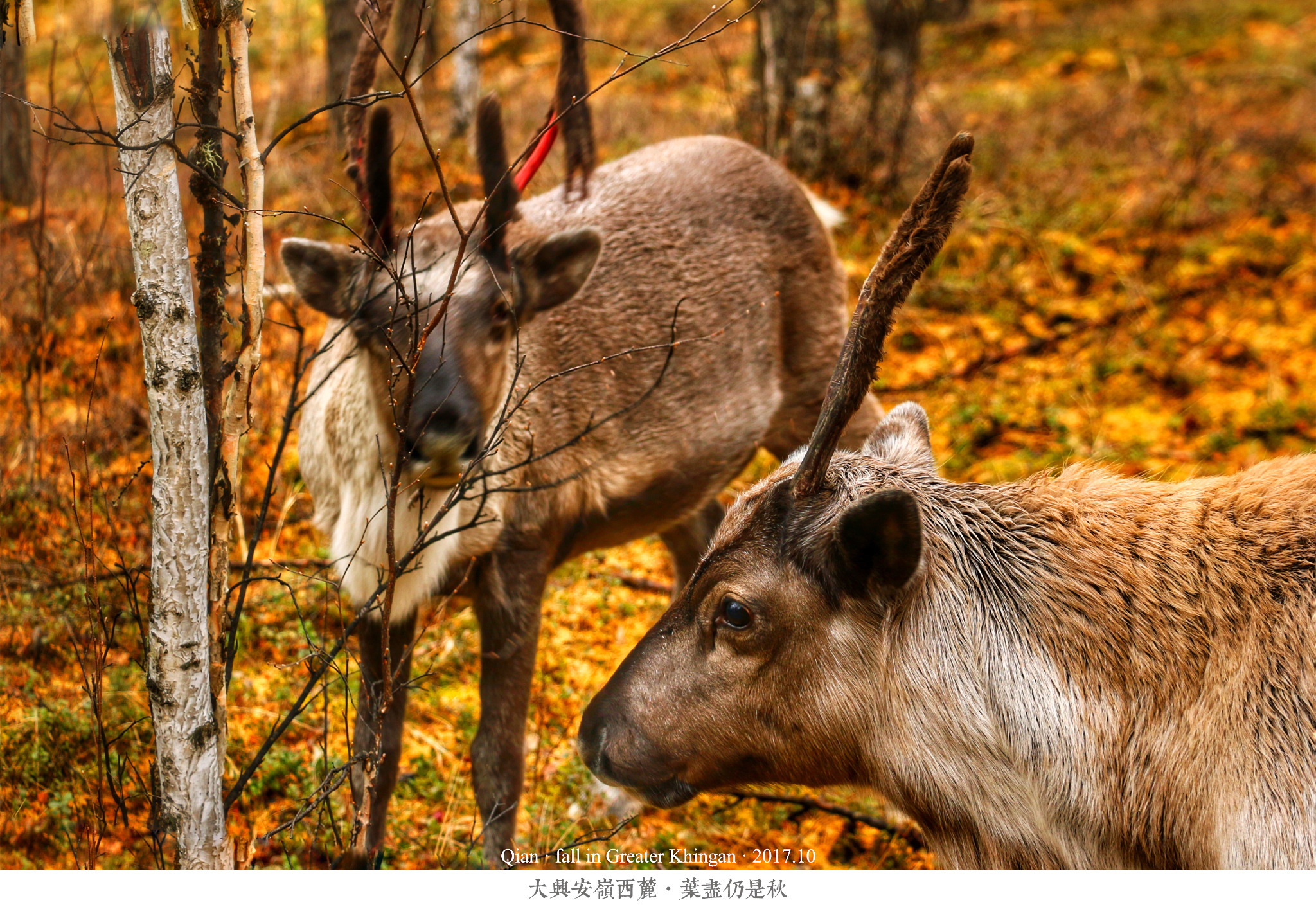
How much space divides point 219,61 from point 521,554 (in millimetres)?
1952

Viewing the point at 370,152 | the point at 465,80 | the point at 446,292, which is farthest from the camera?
the point at 465,80

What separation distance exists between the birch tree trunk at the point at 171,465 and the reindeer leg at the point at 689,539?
9.46ft

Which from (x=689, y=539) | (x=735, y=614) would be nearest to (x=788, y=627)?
(x=735, y=614)

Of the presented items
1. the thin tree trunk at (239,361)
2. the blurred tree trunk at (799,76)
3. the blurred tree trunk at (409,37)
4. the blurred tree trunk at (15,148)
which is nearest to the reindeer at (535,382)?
the thin tree trunk at (239,361)

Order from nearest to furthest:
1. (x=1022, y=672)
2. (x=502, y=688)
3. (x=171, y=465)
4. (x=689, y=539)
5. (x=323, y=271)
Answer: (x=171, y=465)
(x=1022, y=672)
(x=323, y=271)
(x=502, y=688)
(x=689, y=539)

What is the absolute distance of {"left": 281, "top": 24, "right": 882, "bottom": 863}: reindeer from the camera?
3205mm

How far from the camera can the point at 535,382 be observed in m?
3.84

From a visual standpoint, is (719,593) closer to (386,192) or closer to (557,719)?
(386,192)

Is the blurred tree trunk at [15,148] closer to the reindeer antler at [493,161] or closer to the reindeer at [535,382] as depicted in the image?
the reindeer at [535,382]

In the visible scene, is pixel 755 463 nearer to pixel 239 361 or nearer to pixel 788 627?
pixel 788 627

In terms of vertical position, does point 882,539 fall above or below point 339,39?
below

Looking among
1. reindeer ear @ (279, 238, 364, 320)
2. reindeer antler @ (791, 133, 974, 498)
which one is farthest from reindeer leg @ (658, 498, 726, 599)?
reindeer antler @ (791, 133, 974, 498)

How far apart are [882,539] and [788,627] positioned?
38cm

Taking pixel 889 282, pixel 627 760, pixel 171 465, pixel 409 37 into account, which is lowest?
pixel 627 760
